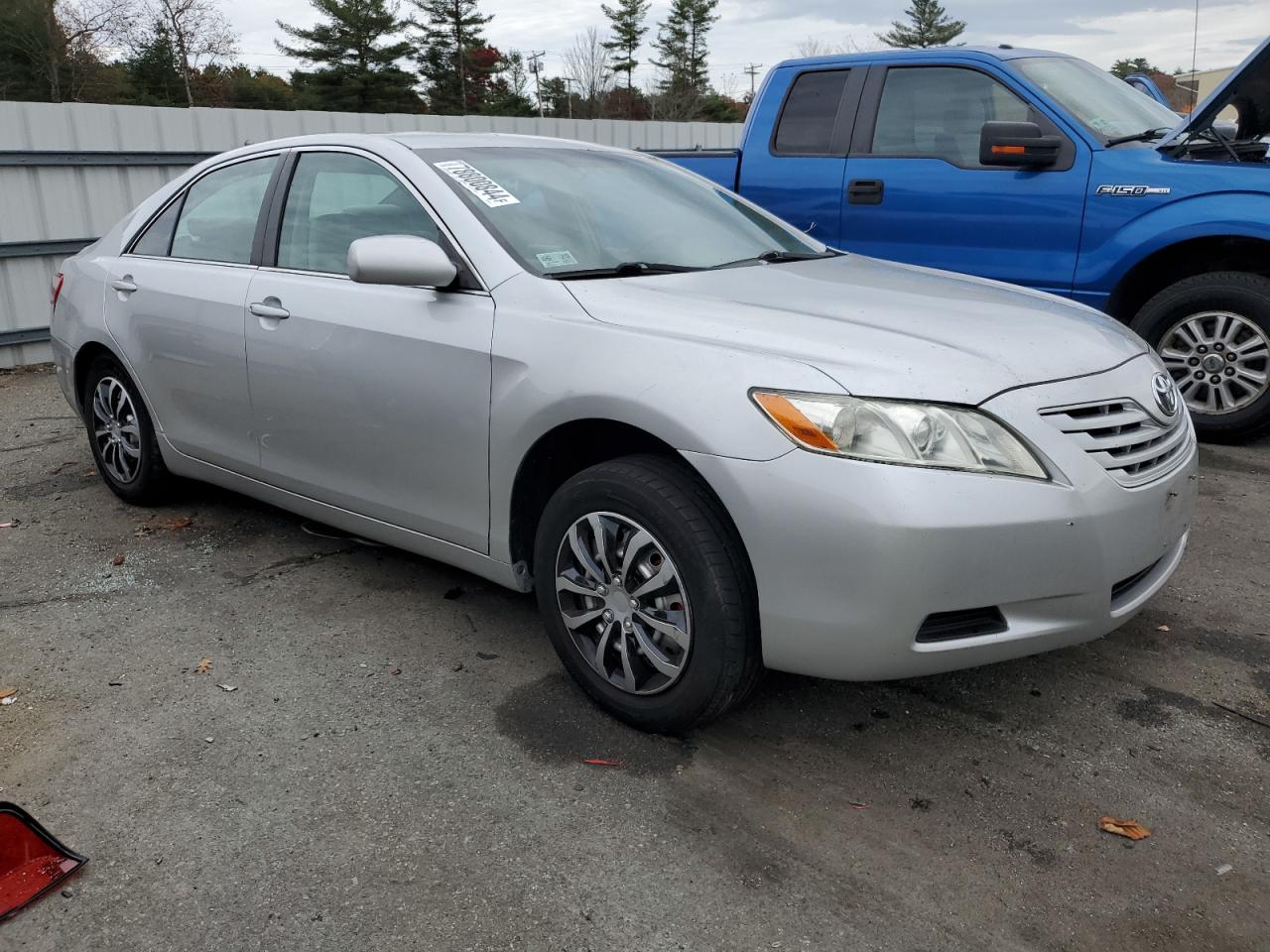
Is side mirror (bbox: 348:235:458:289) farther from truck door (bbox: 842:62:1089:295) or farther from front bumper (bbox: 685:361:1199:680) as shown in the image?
truck door (bbox: 842:62:1089:295)

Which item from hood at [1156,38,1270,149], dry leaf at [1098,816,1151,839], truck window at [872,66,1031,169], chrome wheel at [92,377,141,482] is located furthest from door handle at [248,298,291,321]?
hood at [1156,38,1270,149]

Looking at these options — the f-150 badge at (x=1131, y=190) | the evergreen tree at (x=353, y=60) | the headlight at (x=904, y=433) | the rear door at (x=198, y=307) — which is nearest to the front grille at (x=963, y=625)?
the headlight at (x=904, y=433)

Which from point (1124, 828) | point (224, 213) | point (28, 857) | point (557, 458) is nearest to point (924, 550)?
point (1124, 828)

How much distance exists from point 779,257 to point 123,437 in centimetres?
307

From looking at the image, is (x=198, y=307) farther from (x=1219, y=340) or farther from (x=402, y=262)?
A: (x=1219, y=340)

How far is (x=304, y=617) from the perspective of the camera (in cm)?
383

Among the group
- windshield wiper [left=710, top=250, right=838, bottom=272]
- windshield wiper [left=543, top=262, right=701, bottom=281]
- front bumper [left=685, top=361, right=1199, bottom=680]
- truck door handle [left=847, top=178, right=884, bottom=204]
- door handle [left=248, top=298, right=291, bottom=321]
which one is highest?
truck door handle [left=847, top=178, right=884, bottom=204]

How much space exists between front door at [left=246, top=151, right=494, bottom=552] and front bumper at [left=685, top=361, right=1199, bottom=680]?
926mm

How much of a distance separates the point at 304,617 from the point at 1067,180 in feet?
14.3

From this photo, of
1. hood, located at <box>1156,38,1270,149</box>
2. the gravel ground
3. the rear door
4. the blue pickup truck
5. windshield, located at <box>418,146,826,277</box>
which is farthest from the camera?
the blue pickup truck

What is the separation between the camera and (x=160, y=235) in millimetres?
4668

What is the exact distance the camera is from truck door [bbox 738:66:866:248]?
6402 millimetres

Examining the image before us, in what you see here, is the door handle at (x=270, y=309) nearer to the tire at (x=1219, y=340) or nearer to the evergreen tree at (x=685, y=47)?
the tire at (x=1219, y=340)

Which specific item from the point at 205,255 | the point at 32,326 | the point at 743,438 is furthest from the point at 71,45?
the point at 743,438
